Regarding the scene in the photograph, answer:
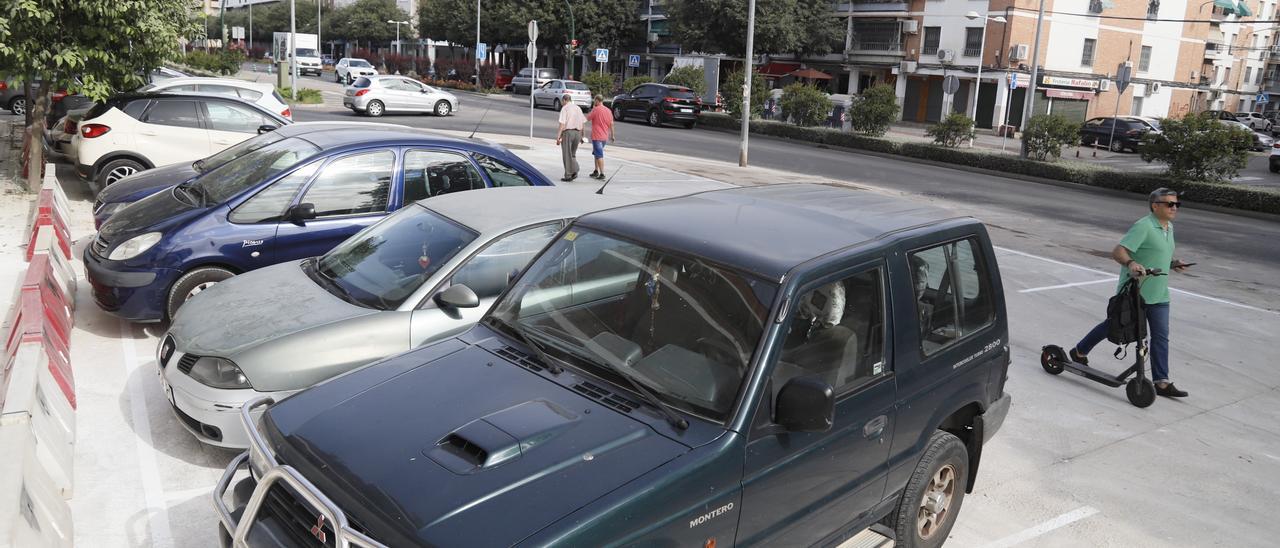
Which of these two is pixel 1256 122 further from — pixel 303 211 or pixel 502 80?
pixel 303 211

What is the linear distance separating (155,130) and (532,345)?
10.8 m

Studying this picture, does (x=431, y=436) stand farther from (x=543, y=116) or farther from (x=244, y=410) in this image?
(x=543, y=116)

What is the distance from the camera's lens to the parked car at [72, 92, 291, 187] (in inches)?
476

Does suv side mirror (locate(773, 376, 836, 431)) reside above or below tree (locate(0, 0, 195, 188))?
below

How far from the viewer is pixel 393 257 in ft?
18.7

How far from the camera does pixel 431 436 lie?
10.3 feet

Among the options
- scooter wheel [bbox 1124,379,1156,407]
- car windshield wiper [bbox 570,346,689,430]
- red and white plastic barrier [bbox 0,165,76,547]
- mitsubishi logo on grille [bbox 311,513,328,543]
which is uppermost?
car windshield wiper [bbox 570,346,689,430]

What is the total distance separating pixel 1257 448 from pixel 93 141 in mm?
13239

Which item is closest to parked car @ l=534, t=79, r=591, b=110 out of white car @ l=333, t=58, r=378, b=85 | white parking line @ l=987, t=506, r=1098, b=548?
white car @ l=333, t=58, r=378, b=85

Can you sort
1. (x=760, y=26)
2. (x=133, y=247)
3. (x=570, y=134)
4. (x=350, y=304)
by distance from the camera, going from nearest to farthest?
(x=350, y=304) < (x=133, y=247) < (x=570, y=134) < (x=760, y=26)

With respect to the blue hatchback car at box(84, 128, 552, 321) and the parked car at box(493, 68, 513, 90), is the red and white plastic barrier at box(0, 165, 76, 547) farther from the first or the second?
the parked car at box(493, 68, 513, 90)

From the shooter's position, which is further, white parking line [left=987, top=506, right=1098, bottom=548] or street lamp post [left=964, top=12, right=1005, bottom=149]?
street lamp post [left=964, top=12, right=1005, bottom=149]

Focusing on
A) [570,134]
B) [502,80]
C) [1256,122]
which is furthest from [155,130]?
[1256,122]

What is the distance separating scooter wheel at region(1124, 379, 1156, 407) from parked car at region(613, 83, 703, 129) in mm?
28932
